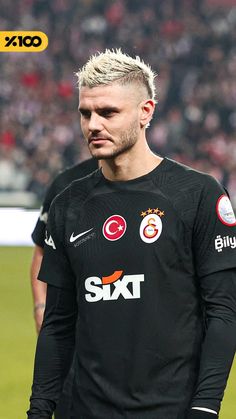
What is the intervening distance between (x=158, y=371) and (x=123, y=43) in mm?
19125

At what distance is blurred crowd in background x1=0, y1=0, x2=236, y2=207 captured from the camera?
761 inches

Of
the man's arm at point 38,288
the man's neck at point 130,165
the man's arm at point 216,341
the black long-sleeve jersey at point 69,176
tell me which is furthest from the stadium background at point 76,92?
the man's arm at point 216,341

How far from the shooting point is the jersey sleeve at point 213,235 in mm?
3113

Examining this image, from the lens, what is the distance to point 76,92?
2075cm

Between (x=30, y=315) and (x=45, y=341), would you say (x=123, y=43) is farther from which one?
(x=45, y=341)

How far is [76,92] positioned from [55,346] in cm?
1763

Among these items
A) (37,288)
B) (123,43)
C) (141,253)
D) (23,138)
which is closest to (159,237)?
(141,253)

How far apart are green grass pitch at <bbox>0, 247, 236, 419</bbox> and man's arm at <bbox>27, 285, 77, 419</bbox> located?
141 inches

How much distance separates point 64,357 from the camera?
340 centimetres

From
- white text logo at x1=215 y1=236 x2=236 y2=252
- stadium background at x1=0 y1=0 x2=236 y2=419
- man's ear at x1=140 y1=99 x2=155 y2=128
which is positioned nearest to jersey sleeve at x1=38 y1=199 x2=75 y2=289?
man's ear at x1=140 y1=99 x2=155 y2=128

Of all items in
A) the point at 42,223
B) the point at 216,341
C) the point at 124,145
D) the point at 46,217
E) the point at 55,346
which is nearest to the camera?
the point at 216,341

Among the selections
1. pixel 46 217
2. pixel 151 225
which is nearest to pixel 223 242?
pixel 151 225

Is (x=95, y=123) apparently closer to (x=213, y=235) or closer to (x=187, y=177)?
(x=187, y=177)

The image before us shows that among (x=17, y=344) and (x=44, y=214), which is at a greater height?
(x=44, y=214)
